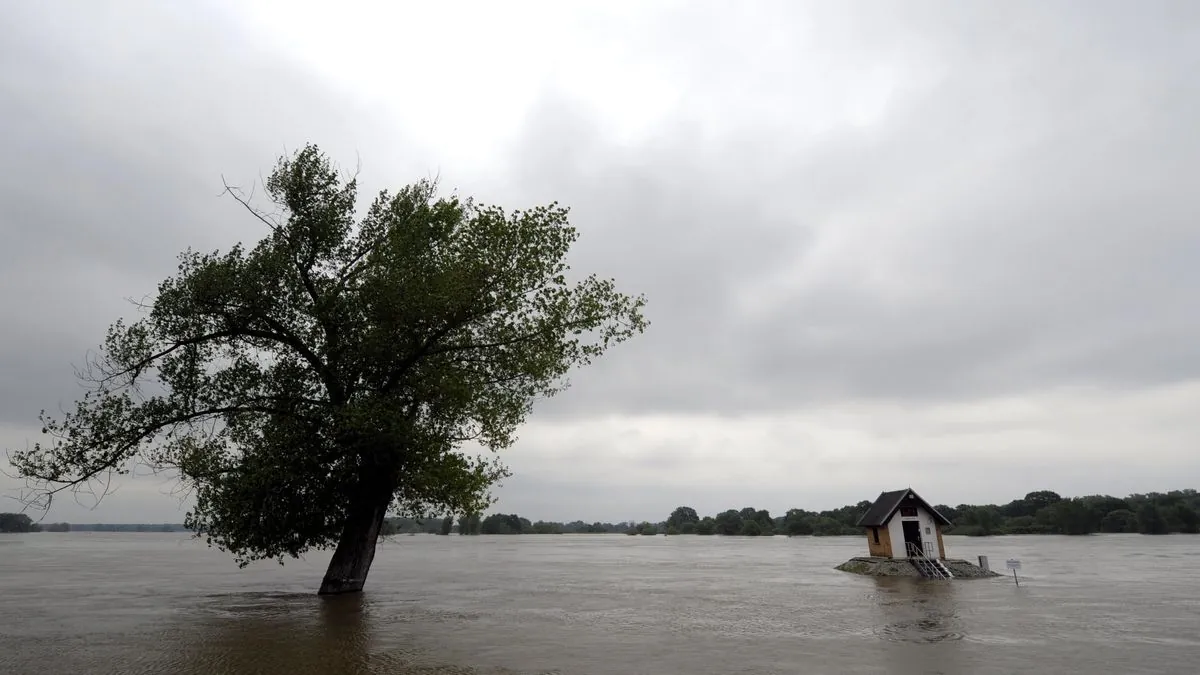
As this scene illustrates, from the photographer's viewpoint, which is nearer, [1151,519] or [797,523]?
[1151,519]

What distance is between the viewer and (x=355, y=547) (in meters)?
23.9

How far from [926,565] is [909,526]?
314 centimetres

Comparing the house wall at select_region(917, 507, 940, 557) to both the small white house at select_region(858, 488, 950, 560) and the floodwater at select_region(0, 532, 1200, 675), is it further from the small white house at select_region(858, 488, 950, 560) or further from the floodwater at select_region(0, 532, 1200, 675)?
the floodwater at select_region(0, 532, 1200, 675)

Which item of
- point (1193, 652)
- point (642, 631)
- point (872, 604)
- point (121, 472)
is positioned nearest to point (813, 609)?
point (872, 604)

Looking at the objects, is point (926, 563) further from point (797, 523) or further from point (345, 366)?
point (797, 523)

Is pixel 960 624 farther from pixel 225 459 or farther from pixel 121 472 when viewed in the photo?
pixel 121 472

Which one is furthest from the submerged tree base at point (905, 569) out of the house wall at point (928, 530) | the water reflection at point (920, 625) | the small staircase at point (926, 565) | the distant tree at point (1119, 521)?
the distant tree at point (1119, 521)

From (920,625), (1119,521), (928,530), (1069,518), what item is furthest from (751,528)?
(920,625)

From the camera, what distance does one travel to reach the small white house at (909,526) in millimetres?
39938

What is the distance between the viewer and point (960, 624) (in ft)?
63.0

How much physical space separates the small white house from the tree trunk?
30045 millimetres

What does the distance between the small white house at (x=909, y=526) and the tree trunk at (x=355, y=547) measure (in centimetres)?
3005

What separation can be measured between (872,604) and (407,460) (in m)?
17.7

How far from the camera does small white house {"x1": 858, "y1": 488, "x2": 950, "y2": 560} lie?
39.9 meters
